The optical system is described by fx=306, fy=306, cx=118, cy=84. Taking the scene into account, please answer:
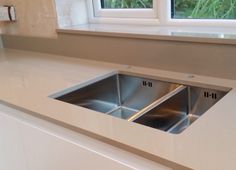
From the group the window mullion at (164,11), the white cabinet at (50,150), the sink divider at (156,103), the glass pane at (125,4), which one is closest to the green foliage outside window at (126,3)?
the glass pane at (125,4)

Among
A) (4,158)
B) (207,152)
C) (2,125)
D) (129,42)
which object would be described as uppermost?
(129,42)

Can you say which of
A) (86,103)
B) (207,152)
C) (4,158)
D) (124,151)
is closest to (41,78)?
(86,103)

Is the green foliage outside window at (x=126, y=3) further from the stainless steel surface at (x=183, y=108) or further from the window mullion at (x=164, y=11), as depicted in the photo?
the stainless steel surface at (x=183, y=108)

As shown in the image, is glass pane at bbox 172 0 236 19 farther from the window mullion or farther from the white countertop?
the white countertop

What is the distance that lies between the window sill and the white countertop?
16 cm

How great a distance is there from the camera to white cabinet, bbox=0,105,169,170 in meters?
0.89

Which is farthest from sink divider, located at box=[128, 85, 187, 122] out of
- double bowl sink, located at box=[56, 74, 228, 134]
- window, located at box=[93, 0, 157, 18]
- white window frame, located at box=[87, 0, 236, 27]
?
window, located at box=[93, 0, 157, 18]

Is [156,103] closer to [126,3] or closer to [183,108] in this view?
[183,108]

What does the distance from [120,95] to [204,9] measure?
62cm

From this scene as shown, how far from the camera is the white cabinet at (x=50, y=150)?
0.89 meters

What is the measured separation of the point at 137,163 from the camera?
2.75ft

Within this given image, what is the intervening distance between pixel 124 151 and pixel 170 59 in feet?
2.22

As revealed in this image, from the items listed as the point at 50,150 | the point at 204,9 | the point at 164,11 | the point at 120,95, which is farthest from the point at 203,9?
the point at 50,150

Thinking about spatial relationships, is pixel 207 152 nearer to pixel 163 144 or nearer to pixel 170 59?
pixel 163 144
